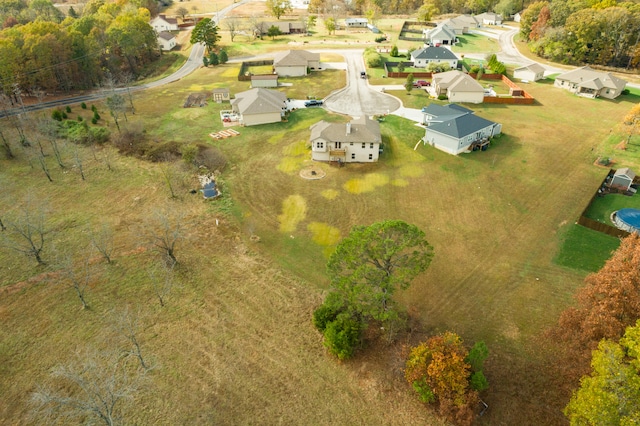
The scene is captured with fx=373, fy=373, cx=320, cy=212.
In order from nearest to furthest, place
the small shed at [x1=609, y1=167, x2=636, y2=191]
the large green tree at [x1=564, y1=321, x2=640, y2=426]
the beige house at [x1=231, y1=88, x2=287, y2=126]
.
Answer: the large green tree at [x1=564, y1=321, x2=640, y2=426]
the small shed at [x1=609, y1=167, x2=636, y2=191]
the beige house at [x1=231, y1=88, x2=287, y2=126]

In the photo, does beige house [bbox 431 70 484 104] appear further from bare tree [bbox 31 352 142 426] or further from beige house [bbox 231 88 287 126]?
bare tree [bbox 31 352 142 426]

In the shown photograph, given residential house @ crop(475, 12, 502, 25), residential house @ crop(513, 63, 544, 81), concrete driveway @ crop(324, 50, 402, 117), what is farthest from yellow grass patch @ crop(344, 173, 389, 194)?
residential house @ crop(475, 12, 502, 25)

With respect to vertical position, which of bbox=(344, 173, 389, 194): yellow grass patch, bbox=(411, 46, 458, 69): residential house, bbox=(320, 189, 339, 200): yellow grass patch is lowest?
bbox=(320, 189, 339, 200): yellow grass patch

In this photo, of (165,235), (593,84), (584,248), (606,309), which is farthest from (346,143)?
(593,84)

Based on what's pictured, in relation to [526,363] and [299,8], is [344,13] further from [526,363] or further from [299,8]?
[526,363]

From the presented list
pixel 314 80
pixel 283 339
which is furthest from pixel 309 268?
pixel 314 80

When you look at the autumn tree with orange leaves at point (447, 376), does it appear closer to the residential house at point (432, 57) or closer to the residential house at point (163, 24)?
the residential house at point (432, 57)

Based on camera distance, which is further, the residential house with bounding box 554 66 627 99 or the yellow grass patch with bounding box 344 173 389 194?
the residential house with bounding box 554 66 627 99
